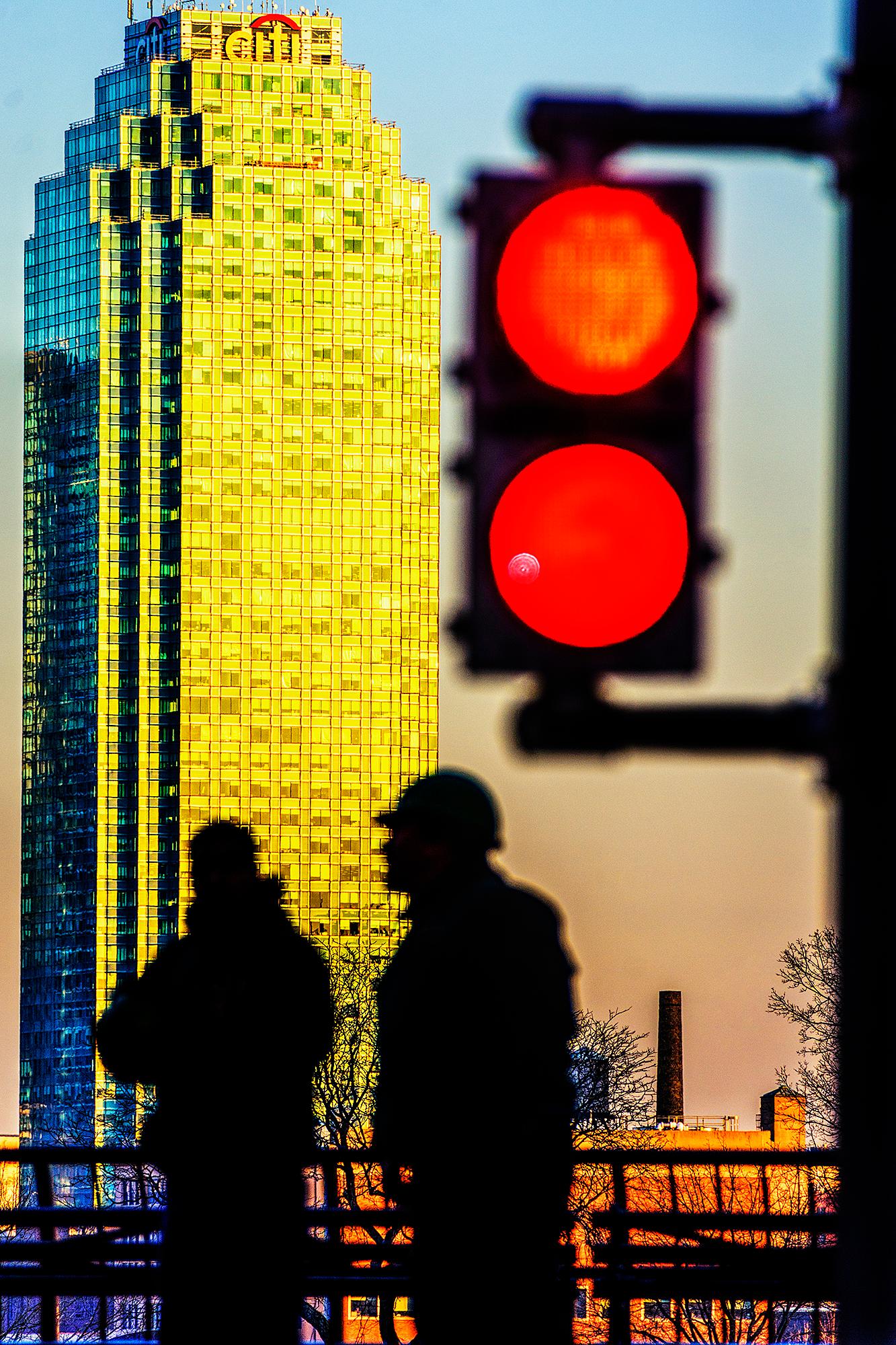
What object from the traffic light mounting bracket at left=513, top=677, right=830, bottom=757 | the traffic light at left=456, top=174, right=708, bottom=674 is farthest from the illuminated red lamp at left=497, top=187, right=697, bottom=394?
the traffic light mounting bracket at left=513, top=677, right=830, bottom=757

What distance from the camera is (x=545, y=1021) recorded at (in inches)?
188

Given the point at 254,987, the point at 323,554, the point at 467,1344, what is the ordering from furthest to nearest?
1. the point at 323,554
2. the point at 254,987
3. the point at 467,1344

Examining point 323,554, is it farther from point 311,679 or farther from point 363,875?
point 363,875

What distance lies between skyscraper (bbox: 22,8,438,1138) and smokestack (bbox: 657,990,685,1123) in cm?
3118

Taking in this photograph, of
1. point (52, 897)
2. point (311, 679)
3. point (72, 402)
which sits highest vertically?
point (72, 402)

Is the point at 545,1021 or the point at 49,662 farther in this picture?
the point at 49,662

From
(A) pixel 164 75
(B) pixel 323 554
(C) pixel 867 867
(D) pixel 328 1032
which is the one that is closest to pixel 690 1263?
(D) pixel 328 1032

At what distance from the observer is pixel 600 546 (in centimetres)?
281

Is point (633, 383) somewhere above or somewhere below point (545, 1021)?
above

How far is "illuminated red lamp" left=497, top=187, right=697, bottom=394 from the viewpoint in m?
2.78

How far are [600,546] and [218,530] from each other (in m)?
131

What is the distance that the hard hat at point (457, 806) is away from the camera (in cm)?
511

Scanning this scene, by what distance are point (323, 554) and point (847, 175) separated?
5176 inches

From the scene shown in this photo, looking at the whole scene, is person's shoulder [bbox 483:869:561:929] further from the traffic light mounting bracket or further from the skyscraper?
the skyscraper
